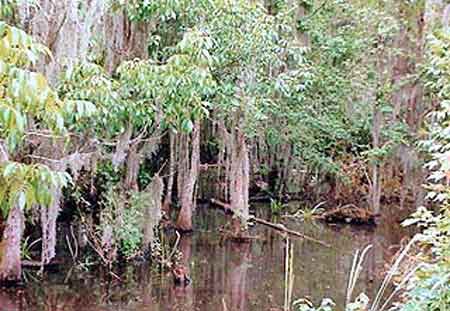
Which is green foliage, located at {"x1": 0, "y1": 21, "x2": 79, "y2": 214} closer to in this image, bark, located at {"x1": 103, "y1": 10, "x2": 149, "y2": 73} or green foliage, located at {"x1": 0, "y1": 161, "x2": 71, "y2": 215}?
green foliage, located at {"x1": 0, "y1": 161, "x2": 71, "y2": 215}

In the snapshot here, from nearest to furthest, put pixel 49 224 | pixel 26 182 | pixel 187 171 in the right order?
pixel 26 182
pixel 49 224
pixel 187 171

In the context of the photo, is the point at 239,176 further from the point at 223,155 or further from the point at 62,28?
the point at 62,28

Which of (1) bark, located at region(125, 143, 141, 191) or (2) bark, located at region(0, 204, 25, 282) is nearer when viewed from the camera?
(2) bark, located at region(0, 204, 25, 282)

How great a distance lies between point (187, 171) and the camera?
33.3 feet

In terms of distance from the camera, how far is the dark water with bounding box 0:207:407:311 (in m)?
6.71

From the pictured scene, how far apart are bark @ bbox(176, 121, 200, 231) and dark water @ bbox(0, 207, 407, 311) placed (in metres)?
0.35

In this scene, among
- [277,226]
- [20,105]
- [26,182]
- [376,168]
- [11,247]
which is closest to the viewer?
[20,105]

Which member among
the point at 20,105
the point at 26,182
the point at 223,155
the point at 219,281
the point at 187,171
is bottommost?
the point at 219,281

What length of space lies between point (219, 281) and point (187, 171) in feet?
8.93

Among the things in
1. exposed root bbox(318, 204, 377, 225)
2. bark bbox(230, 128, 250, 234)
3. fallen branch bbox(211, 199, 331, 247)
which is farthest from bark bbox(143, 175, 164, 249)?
exposed root bbox(318, 204, 377, 225)

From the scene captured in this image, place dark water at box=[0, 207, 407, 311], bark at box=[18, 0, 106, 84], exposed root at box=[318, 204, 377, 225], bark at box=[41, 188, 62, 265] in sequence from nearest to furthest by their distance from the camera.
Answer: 1. bark at box=[18, 0, 106, 84]
2. dark water at box=[0, 207, 407, 311]
3. bark at box=[41, 188, 62, 265]
4. exposed root at box=[318, 204, 377, 225]

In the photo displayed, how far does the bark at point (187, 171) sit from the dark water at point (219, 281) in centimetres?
35

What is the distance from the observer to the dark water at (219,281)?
6.71 m

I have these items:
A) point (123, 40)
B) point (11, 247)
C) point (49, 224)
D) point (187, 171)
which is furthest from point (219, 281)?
point (123, 40)
